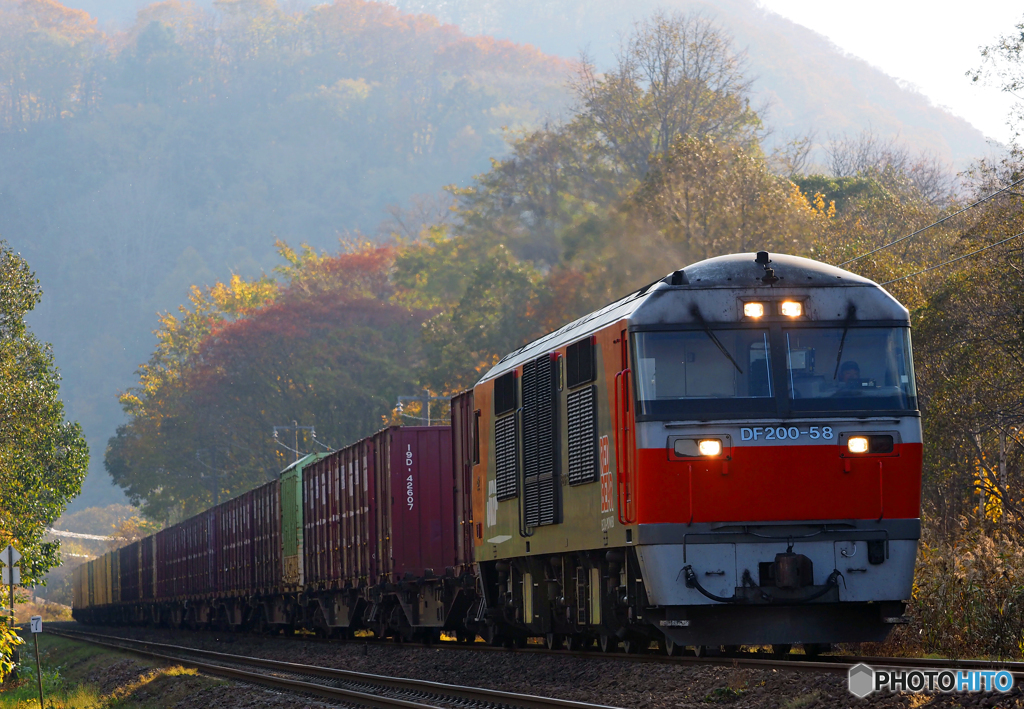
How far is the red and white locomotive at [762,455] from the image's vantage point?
12.7 meters

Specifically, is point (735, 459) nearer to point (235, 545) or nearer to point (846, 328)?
point (846, 328)

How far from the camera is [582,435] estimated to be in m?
14.7

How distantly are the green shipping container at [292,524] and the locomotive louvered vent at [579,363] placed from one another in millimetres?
16455

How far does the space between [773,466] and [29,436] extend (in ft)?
113

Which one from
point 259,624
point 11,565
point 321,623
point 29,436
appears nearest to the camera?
point 11,565

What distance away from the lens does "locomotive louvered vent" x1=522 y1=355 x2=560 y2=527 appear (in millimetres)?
15688

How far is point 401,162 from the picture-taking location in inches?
7766

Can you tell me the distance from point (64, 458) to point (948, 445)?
30846mm

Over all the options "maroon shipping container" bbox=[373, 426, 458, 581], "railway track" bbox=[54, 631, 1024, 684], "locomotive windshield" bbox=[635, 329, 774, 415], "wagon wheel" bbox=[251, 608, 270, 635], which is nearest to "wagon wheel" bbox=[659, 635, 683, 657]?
"railway track" bbox=[54, 631, 1024, 684]

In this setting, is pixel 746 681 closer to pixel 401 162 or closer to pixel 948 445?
pixel 948 445

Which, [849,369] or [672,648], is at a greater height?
[849,369]

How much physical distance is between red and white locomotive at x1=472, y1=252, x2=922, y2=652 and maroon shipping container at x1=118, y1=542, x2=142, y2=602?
46721mm

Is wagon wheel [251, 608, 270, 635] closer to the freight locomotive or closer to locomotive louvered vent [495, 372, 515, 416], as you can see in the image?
locomotive louvered vent [495, 372, 515, 416]

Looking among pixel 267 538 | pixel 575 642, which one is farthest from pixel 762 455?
pixel 267 538
